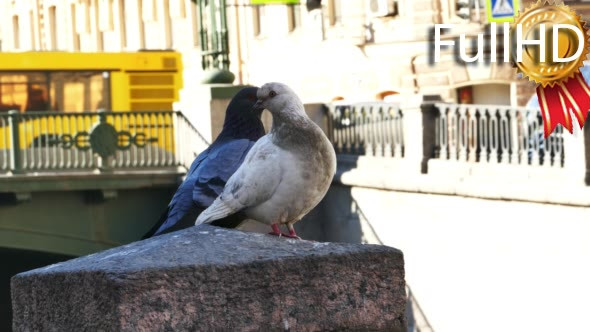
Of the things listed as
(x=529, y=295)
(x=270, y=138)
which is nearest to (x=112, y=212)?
(x=529, y=295)

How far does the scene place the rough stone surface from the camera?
148 inches

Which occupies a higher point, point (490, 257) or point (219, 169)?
point (219, 169)

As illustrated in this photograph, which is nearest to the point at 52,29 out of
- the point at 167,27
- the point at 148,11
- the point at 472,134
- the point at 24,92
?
the point at 148,11

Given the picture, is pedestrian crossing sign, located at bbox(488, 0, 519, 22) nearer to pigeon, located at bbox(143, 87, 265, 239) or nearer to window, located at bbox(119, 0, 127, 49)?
window, located at bbox(119, 0, 127, 49)

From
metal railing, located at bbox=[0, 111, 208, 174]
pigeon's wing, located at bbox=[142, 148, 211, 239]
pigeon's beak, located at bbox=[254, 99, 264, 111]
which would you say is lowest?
metal railing, located at bbox=[0, 111, 208, 174]

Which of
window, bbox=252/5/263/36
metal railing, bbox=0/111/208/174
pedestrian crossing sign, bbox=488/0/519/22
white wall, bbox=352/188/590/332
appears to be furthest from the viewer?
window, bbox=252/5/263/36

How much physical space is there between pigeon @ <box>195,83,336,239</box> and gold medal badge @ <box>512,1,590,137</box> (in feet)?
47.3

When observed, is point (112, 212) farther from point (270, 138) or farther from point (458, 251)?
point (270, 138)

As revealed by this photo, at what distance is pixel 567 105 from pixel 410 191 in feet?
12.7

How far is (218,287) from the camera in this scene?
3.82 meters

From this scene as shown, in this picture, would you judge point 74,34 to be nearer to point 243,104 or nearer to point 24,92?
point 24,92

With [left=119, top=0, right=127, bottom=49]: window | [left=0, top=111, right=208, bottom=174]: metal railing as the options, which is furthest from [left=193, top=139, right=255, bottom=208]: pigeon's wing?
[left=119, top=0, right=127, bottom=49]: window

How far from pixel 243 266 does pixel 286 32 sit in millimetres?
36542

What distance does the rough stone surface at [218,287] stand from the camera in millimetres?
3762
